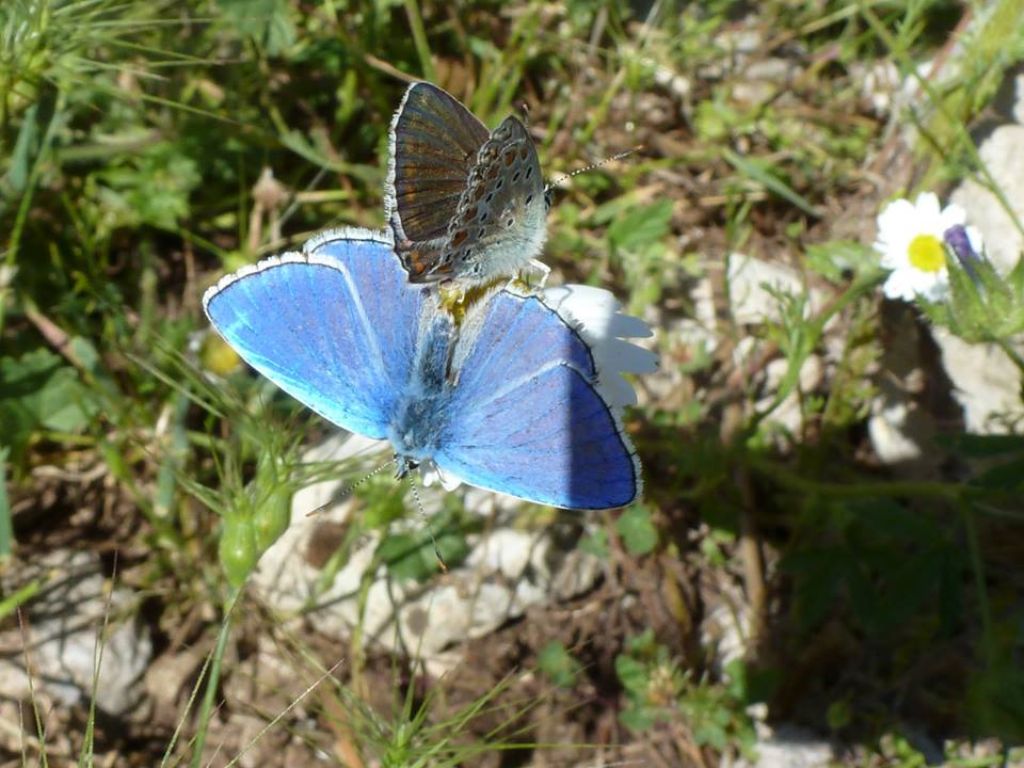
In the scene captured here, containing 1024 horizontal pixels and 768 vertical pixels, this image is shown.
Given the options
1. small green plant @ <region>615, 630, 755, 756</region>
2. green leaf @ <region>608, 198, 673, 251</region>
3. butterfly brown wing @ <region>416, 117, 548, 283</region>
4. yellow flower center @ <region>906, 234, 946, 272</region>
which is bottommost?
small green plant @ <region>615, 630, 755, 756</region>

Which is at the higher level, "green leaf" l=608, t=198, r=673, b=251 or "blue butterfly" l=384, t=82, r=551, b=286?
"green leaf" l=608, t=198, r=673, b=251

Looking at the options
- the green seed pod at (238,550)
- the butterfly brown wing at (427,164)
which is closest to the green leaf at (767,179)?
the butterfly brown wing at (427,164)

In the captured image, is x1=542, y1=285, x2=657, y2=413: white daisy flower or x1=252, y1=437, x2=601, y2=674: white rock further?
x1=252, y1=437, x2=601, y2=674: white rock

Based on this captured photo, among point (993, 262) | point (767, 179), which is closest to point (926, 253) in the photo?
point (993, 262)

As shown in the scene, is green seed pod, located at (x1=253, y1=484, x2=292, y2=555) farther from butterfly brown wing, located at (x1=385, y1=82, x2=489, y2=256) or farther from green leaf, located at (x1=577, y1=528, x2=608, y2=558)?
green leaf, located at (x1=577, y1=528, x2=608, y2=558)

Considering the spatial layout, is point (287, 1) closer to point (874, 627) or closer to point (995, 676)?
point (874, 627)

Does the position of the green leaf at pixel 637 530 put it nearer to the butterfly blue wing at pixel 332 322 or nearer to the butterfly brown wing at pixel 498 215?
the butterfly brown wing at pixel 498 215

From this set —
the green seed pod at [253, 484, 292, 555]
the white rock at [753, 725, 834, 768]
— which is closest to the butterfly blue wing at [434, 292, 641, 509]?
the green seed pod at [253, 484, 292, 555]

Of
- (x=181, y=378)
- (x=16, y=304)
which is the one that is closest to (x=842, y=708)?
(x=181, y=378)
